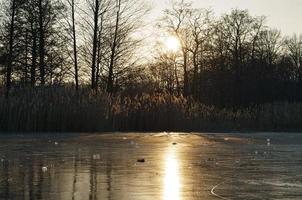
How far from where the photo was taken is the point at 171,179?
1064 cm

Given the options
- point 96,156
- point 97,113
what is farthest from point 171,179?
point 97,113

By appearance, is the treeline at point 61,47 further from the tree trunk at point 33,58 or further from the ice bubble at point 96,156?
the ice bubble at point 96,156

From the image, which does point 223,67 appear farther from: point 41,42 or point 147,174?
point 147,174

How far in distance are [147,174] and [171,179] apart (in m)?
0.85

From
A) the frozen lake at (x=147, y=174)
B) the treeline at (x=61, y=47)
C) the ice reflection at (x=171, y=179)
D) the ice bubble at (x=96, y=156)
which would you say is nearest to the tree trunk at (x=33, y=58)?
the treeline at (x=61, y=47)

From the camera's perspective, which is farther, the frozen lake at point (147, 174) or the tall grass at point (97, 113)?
the tall grass at point (97, 113)

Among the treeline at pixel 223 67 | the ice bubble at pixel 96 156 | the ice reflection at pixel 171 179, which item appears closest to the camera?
the ice reflection at pixel 171 179

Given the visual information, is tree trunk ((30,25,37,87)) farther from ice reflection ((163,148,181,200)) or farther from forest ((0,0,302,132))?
→ ice reflection ((163,148,181,200))

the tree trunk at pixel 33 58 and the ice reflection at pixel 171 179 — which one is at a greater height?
the tree trunk at pixel 33 58

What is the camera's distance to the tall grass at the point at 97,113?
28.2m

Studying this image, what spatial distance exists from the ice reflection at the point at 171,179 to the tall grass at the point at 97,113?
14.0m

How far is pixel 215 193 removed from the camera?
9164mm

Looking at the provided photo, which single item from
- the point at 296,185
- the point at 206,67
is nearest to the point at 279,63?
the point at 206,67

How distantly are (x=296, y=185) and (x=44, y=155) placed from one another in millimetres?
7009
